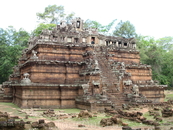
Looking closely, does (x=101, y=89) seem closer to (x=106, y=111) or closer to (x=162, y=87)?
(x=106, y=111)

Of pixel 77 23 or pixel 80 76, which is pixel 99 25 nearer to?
pixel 77 23

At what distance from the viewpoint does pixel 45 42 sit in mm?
26500

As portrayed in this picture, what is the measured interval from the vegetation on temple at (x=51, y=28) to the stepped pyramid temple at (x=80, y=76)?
1967 cm

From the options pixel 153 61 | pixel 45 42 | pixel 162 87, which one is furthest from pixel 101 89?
pixel 153 61

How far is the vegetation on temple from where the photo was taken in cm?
4994

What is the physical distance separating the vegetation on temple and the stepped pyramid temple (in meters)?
19.7

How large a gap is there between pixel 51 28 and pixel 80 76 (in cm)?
3145

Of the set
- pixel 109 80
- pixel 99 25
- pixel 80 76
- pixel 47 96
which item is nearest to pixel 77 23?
pixel 80 76

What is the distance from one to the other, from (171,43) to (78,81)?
199ft

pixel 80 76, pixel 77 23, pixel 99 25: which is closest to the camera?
pixel 80 76

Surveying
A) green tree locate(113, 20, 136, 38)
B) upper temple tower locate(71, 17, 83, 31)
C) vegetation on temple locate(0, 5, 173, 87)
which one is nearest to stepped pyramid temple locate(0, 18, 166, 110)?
upper temple tower locate(71, 17, 83, 31)

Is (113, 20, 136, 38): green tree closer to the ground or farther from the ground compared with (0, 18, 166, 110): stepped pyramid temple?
farther from the ground

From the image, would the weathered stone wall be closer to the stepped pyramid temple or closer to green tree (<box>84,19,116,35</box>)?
the stepped pyramid temple

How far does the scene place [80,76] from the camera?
2620 centimetres
